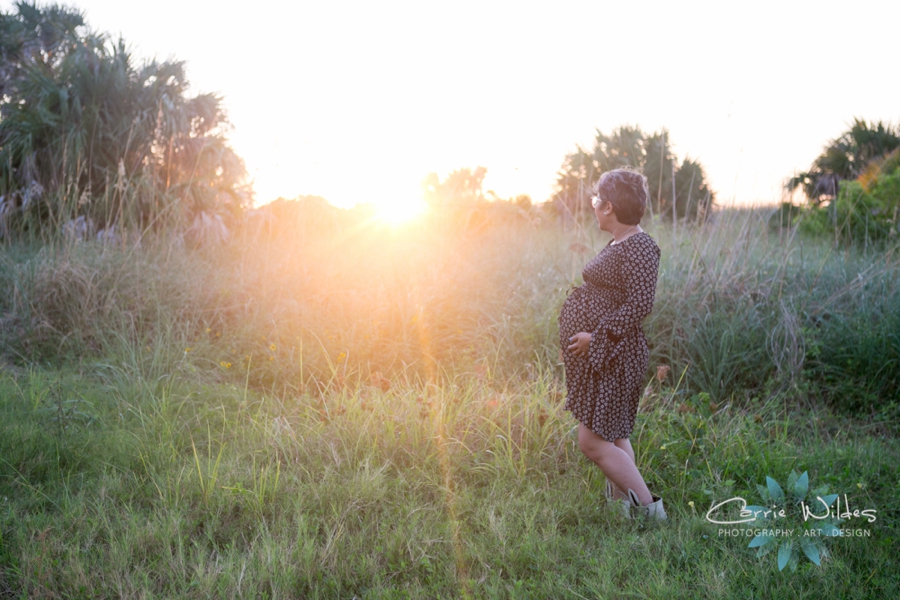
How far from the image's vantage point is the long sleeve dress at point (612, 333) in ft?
8.00

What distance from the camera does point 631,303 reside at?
7.99 ft

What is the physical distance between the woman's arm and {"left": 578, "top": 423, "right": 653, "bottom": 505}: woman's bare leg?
0.35m

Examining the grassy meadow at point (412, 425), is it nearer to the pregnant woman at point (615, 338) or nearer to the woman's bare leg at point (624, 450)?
the woman's bare leg at point (624, 450)

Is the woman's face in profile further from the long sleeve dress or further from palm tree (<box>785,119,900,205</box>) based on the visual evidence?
palm tree (<box>785,119,900,205</box>)

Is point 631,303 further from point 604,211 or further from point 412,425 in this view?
point 412,425

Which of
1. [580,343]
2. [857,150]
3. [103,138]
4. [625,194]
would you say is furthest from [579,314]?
[857,150]

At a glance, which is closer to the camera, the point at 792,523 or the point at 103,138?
the point at 792,523

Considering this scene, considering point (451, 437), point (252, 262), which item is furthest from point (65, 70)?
point (451, 437)

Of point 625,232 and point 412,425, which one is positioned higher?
point 625,232

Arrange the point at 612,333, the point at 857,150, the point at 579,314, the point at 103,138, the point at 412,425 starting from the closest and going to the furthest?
1. the point at 612,333
2. the point at 579,314
3. the point at 412,425
4. the point at 103,138
5. the point at 857,150

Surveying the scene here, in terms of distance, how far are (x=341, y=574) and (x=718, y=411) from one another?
2.84 m

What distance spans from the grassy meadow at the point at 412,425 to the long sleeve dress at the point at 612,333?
47 centimetres

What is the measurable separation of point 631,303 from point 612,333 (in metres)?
0.16

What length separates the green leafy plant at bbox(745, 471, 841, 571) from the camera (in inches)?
81.7
